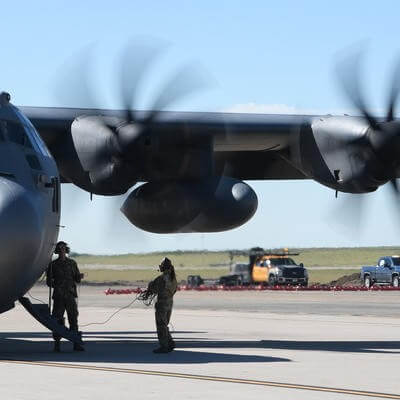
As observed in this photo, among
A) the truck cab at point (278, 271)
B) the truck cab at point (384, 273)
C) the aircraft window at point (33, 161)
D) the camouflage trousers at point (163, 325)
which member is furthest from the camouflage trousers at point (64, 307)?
the truck cab at point (278, 271)

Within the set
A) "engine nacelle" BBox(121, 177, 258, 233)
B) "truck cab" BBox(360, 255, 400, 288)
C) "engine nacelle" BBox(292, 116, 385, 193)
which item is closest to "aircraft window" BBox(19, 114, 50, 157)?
"engine nacelle" BBox(121, 177, 258, 233)

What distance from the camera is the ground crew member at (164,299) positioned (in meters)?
18.7

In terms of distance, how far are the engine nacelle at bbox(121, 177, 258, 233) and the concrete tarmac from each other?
2.33m

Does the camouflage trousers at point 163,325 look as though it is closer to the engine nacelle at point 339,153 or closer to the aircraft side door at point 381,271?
the engine nacelle at point 339,153

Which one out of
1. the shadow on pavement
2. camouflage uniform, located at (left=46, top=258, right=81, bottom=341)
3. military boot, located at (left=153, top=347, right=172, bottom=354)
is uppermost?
camouflage uniform, located at (left=46, top=258, right=81, bottom=341)

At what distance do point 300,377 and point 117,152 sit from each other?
756 centimetres

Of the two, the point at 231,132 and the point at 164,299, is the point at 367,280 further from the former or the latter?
the point at 164,299

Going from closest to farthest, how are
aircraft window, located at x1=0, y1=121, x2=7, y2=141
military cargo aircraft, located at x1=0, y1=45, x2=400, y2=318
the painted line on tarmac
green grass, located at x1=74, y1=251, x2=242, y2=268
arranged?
the painted line on tarmac < aircraft window, located at x1=0, y1=121, x2=7, y2=141 < military cargo aircraft, located at x1=0, y1=45, x2=400, y2=318 < green grass, located at x1=74, y1=251, x2=242, y2=268

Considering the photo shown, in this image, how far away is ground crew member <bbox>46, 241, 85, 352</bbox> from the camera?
1903cm

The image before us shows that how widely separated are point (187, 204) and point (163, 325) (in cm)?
436

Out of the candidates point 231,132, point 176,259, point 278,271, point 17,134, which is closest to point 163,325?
point 17,134

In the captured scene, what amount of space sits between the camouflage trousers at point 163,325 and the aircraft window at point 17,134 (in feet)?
11.0

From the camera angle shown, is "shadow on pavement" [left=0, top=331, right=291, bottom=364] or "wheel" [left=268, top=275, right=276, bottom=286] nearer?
"shadow on pavement" [left=0, top=331, right=291, bottom=364]

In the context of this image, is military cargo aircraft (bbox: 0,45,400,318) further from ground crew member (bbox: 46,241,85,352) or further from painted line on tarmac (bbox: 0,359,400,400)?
painted line on tarmac (bbox: 0,359,400,400)
